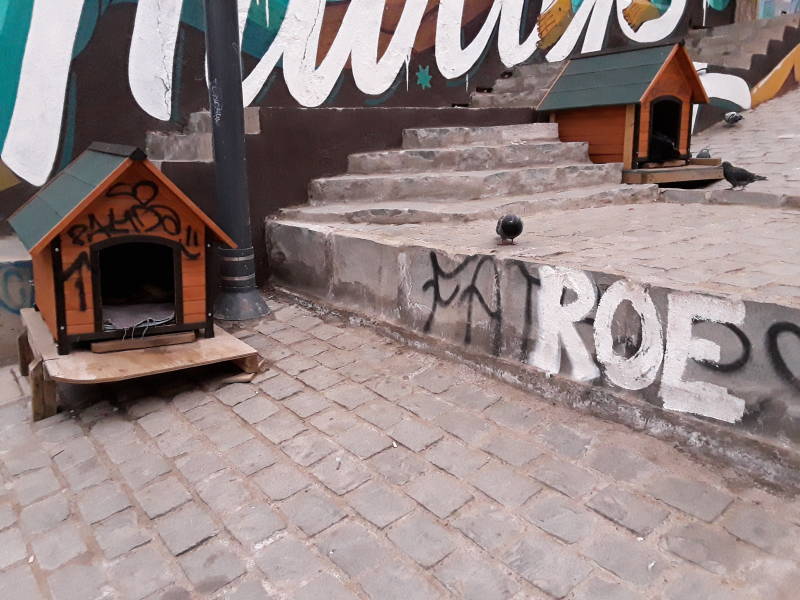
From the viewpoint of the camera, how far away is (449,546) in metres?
2.20

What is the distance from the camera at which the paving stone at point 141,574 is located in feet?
6.99

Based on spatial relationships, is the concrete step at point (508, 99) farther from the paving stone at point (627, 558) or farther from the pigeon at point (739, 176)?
the paving stone at point (627, 558)

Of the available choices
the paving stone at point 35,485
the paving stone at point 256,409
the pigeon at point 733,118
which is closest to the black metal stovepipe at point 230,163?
the paving stone at point 256,409

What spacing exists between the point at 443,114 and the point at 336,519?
15.8ft

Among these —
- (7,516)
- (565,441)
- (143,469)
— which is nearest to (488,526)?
(565,441)

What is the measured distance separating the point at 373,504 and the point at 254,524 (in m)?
0.46

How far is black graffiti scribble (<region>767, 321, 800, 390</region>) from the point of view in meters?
2.22

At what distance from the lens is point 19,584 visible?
2.22 meters

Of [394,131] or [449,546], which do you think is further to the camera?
[394,131]

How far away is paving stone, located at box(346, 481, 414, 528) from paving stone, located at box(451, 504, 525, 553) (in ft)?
0.71

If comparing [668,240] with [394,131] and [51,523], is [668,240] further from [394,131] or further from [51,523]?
[51,523]

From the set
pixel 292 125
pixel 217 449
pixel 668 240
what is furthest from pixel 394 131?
pixel 217 449

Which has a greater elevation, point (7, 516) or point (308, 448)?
point (308, 448)

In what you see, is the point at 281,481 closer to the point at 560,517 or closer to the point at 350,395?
the point at 350,395
